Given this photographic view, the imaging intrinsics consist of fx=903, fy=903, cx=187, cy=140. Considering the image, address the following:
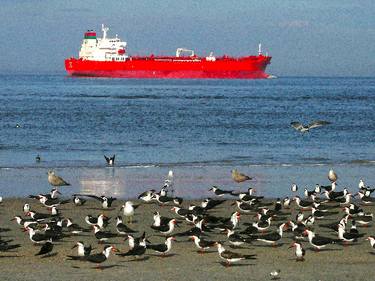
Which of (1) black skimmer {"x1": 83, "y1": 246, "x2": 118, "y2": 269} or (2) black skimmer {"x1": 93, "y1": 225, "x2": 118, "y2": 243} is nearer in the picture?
(1) black skimmer {"x1": 83, "y1": 246, "x2": 118, "y2": 269}

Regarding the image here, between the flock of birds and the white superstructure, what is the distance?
429 ft

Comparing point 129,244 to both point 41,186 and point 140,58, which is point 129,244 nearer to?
point 41,186

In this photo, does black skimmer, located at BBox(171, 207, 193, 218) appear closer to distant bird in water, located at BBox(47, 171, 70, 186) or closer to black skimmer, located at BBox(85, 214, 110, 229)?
black skimmer, located at BBox(85, 214, 110, 229)

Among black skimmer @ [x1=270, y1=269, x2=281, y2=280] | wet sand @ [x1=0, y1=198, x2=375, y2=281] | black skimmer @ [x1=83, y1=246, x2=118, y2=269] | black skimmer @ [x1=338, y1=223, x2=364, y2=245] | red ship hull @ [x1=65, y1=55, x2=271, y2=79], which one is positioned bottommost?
wet sand @ [x1=0, y1=198, x2=375, y2=281]

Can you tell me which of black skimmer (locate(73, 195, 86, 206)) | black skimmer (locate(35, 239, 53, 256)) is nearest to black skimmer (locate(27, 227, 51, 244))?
black skimmer (locate(35, 239, 53, 256))

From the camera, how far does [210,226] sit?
14.3 metres

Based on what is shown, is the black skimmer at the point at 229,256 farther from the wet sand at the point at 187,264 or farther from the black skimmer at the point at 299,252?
the black skimmer at the point at 299,252

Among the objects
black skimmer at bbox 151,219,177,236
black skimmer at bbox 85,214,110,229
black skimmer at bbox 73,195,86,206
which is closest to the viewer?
black skimmer at bbox 151,219,177,236

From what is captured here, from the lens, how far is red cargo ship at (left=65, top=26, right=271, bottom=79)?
481 ft

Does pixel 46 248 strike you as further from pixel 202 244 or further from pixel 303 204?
pixel 303 204

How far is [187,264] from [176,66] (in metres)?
136

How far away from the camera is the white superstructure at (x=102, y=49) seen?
14812 centimetres

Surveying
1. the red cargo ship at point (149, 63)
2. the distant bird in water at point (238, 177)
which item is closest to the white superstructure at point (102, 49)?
the red cargo ship at point (149, 63)

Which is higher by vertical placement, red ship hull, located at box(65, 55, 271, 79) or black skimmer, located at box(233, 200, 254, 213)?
red ship hull, located at box(65, 55, 271, 79)
